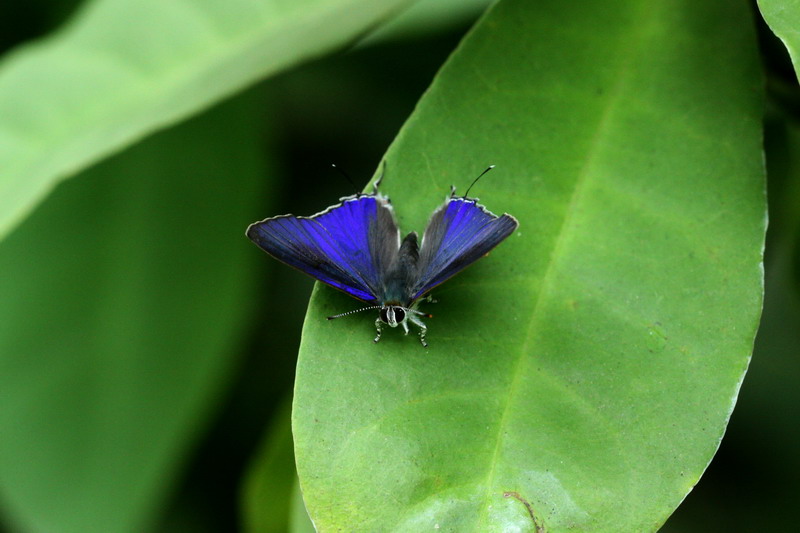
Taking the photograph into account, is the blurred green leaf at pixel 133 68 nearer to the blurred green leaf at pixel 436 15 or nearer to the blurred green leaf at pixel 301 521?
the blurred green leaf at pixel 436 15

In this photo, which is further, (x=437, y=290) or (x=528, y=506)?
(x=437, y=290)

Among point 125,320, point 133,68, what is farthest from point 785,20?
point 125,320

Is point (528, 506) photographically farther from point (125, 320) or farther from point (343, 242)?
point (125, 320)

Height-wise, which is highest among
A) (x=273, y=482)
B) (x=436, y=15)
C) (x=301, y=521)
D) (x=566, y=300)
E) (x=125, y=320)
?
(x=436, y=15)

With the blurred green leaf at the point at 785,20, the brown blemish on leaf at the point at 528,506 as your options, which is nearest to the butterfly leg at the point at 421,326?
the brown blemish on leaf at the point at 528,506

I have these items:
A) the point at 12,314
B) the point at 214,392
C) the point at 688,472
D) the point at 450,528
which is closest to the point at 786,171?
the point at 688,472

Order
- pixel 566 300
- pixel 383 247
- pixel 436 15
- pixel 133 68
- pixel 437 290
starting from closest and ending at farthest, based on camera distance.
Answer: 1. pixel 566 300
2. pixel 437 290
3. pixel 383 247
4. pixel 133 68
5. pixel 436 15

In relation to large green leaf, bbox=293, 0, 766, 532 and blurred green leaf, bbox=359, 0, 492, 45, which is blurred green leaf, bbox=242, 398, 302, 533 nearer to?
large green leaf, bbox=293, 0, 766, 532
